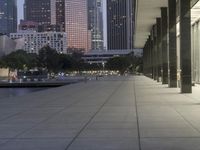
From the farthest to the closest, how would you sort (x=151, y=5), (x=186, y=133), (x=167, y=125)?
(x=151, y=5)
(x=167, y=125)
(x=186, y=133)

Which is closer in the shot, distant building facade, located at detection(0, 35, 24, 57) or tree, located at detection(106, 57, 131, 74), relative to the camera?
distant building facade, located at detection(0, 35, 24, 57)

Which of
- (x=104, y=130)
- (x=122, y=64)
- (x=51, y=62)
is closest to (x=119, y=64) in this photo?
(x=122, y=64)

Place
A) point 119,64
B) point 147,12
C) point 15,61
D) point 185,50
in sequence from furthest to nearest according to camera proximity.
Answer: point 119,64
point 15,61
point 147,12
point 185,50

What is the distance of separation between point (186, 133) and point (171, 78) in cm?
2612

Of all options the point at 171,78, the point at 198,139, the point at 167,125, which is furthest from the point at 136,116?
the point at 171,78

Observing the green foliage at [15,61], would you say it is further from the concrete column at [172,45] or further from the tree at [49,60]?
the concrete column at [172,45]

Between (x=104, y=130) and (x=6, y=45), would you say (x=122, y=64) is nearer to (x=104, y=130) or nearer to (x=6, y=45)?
(x=6, y=45)

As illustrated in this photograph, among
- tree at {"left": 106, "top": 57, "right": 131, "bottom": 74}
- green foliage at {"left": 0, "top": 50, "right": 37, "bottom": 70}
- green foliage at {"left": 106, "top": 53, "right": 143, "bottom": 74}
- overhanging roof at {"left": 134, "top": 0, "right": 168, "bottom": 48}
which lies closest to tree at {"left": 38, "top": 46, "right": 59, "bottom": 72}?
green foliage at {"left": 0, "top": 50, "right": 37, "bottom": 70}

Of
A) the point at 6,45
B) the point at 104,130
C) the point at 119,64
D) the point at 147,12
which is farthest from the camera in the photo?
the point at 119,64

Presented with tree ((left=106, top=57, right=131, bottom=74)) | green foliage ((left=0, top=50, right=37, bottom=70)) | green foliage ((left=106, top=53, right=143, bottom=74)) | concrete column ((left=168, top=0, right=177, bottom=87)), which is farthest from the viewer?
tree ((left=106, top=57, right=131, bottom=74))

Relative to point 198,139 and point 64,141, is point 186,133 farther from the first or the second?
point 64,141

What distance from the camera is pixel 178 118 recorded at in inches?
634

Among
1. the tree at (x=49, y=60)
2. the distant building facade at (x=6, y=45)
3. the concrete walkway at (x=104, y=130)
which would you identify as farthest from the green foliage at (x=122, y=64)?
the concrete walkway at (x=104, y=130)

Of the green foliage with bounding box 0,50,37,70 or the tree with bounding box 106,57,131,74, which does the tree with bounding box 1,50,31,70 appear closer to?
the green foliage with bounding box 0,50,37,70
